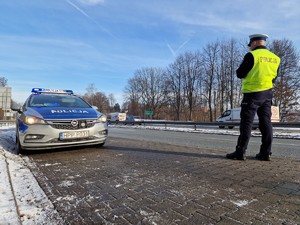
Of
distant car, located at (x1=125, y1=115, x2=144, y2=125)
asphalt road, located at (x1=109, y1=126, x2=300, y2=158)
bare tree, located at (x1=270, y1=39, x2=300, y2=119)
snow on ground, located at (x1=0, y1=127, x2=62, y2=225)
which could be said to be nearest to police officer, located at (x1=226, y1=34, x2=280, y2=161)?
asphalt road, located at (x1=109, y1=126, x2=300, y2=158)

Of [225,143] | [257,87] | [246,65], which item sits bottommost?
[225,143]

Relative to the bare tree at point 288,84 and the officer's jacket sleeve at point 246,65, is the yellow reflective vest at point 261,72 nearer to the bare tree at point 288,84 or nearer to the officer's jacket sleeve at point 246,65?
the officer's jacket sleeve at point 246,65

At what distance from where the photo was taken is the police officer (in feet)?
14.2

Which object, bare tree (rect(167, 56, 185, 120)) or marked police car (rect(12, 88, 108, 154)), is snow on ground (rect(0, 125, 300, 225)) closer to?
marked police car (rect(12, 88, 108, 154))

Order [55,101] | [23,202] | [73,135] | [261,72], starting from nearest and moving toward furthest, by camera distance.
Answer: [23,202]
[261,72]
[73,135]
[55,101]

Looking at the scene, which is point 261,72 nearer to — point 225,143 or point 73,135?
point 73,135

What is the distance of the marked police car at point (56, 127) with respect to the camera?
15.9 feet

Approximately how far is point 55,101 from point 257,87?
4922mm

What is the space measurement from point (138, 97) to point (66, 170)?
252ft

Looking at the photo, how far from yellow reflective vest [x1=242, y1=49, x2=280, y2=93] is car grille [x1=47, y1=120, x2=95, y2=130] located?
353 centimetres

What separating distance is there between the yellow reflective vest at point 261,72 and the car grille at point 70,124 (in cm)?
353

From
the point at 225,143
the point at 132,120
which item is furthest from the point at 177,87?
the point at 225,143

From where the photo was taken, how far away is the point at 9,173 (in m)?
3.48

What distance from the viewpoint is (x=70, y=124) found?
5141 millimetres
